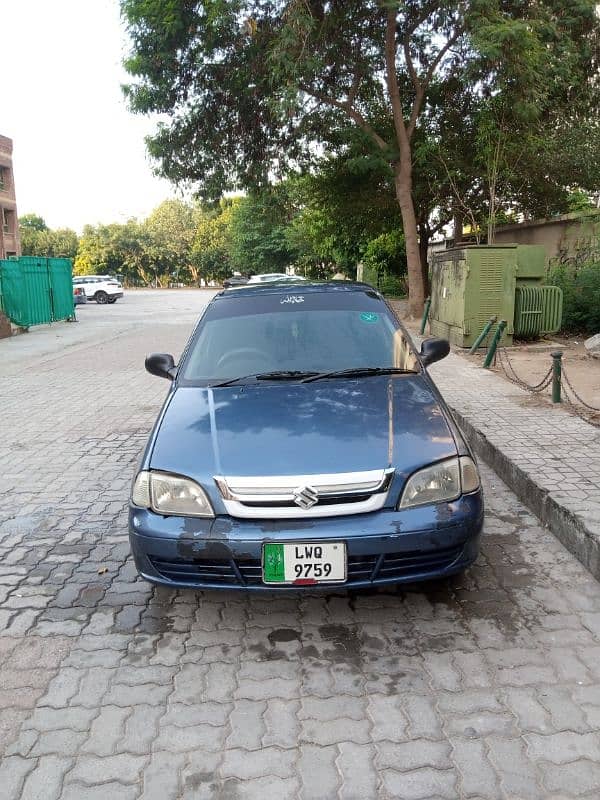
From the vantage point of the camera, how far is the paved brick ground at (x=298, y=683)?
7.52 ft

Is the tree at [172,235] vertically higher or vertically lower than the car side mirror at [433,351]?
higher

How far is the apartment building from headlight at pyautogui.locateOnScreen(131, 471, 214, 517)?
3587 cm

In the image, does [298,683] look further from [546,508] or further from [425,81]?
[425,81]

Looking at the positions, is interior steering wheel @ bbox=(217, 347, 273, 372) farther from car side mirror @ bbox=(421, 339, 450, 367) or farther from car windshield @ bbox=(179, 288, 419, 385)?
Answer: car side mirror @ bbox=(421, 339, 450, 367)

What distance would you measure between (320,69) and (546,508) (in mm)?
13307

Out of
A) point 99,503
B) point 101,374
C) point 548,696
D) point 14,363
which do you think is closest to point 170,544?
point 548,696

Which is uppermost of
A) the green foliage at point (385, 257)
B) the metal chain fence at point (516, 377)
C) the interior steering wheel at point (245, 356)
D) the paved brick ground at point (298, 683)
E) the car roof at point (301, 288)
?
the green foliage at point (385, 257)

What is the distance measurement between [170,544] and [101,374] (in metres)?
8.59

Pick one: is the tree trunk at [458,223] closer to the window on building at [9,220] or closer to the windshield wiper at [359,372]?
the windshield wiper at [359,372]

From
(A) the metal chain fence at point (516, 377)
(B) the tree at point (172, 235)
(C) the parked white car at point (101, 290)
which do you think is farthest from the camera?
(B) the tree at point (172, 235)

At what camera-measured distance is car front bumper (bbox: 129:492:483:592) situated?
9.54 ft

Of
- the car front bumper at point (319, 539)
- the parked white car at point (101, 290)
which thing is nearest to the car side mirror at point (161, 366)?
the car front bumper at point (319, 539)

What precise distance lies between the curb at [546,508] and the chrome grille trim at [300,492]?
151 cm

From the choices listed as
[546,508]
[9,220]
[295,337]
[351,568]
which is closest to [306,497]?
[351,568]
